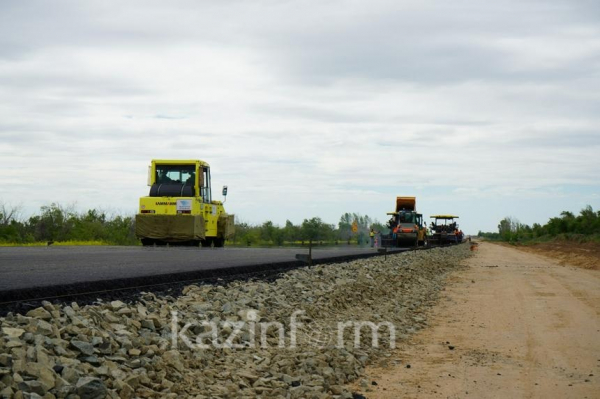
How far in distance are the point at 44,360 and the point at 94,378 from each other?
21.0 inches

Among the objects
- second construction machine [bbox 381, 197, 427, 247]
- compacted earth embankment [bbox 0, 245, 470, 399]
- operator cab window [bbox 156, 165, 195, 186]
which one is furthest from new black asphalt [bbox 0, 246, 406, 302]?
second construction machine [bbox 381, 197, 427, 247]

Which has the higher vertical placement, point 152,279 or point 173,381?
point 152,279

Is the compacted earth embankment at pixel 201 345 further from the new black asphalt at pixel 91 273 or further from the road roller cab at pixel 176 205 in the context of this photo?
the road roller cab at pixel 176 205

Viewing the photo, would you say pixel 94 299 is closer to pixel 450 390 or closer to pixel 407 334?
pixel 450 390

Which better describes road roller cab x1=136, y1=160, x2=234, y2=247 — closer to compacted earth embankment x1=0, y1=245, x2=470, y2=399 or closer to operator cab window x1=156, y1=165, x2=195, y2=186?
operator cab window x1=156, y1=165, x2=195, y2=186

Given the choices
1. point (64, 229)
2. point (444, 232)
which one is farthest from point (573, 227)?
point (64, 229)

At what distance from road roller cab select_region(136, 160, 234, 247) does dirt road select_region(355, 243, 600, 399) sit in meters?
13.2

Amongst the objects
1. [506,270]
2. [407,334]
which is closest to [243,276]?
[407,334]

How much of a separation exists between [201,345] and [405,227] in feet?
145

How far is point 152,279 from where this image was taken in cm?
1297

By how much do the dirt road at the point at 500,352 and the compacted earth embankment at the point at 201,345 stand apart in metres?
0.56

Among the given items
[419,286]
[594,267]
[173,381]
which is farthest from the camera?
[594,267]

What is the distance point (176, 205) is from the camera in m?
29.6

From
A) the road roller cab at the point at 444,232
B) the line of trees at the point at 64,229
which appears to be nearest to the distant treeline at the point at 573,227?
the road roller cab at the point at 444,232
